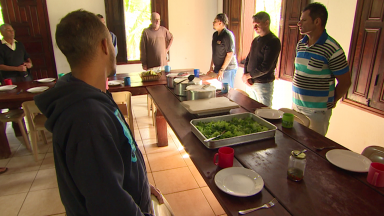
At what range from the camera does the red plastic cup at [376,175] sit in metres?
1.08

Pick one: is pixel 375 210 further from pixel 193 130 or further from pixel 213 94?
pixel 213 94

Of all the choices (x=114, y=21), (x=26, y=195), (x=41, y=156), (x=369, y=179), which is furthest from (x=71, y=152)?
(x=114, y=21)

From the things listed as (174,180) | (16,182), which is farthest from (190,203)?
(16,182)

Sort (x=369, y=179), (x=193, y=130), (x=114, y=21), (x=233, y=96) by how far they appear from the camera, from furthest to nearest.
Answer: (x=114, y=21) → (x=233, y=96) → (x=193, y=130) → (x=369, y=179)

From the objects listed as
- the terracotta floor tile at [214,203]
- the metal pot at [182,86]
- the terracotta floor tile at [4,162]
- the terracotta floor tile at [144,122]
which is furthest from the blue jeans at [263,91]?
the terracotta floor tile at [4,162]

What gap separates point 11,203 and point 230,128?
2.20 meters

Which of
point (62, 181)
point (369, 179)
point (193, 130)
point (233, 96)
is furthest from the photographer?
point (233, 96)

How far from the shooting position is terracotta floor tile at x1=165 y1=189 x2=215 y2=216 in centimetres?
212

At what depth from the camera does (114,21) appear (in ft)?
16.9

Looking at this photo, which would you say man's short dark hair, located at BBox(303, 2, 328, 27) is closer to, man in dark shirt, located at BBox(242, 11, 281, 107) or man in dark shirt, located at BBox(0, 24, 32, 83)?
man in dark shirt, located at BBox(242, 11, 281, 107)

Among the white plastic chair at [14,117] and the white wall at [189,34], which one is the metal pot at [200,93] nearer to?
the white plastic chair at [14,117]

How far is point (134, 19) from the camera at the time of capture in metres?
5.31

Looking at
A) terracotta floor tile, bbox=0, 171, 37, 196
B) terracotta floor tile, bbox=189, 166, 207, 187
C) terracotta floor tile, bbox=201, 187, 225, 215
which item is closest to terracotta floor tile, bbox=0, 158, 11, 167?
terracotta floor tile, bbox=0, 171, 37, 196

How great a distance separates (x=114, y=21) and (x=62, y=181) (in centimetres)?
489
